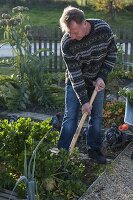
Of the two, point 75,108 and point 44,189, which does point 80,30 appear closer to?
point 75,108

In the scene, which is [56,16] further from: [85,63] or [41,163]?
[41,163]

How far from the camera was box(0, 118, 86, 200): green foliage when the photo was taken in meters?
3.79

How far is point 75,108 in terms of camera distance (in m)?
4.55

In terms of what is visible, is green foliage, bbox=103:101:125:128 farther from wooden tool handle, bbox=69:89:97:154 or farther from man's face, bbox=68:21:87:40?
man's face, bbox=68:21:87:40

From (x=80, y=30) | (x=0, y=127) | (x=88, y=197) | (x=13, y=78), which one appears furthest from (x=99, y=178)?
(x=13, y=78)

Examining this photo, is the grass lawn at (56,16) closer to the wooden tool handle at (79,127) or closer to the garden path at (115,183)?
the garden path at (115,183)

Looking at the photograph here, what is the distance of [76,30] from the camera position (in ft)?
12.7

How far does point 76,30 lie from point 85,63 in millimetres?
567

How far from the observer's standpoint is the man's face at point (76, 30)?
3826 mm

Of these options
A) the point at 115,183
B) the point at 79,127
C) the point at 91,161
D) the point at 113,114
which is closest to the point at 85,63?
the point at 79,127

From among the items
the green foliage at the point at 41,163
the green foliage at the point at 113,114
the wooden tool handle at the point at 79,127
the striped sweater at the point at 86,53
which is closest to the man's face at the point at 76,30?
the striped sweater at the point at 86,53

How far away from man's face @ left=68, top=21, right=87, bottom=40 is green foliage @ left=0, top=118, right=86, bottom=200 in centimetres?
90

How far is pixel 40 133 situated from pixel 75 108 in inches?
28.1

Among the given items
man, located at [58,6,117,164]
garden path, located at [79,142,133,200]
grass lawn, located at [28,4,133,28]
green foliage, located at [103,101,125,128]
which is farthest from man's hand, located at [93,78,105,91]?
grass lawn, located at [28,4,133,28]
